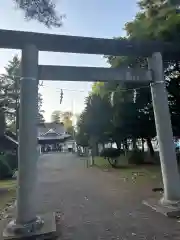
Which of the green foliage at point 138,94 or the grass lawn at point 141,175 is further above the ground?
the green foliage at point 138,94

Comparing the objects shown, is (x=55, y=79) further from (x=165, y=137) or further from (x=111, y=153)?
(x=111, y=153)

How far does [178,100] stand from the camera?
17.3 metres

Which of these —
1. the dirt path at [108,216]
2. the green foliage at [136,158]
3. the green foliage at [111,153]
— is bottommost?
the dirt path at [108,216]

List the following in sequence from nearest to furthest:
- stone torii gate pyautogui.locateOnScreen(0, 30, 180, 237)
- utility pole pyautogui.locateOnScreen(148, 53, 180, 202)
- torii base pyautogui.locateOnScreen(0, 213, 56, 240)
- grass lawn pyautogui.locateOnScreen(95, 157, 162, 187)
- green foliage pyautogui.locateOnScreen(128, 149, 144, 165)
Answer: torii base pyautogui.locateOnScreen(0, 213, 56, 240)
stone torii gate pyautogui.locateOnScreen(0, 30, 180, 237)
utility pole pyautogui.locateOnScreen(148, 53, 180, 202)
grass lawn pyautogui.locateOnScreen(95, 157, 162, 187)
green foliage pyautogui.locateOnScreen(128, 149, 144, 165)

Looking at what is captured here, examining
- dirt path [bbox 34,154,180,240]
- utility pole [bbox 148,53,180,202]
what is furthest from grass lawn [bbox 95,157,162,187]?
utility pole [bbox 148,53,180,202]

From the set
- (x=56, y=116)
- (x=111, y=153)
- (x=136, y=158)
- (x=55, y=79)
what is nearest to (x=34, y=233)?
(x=55, y=79)

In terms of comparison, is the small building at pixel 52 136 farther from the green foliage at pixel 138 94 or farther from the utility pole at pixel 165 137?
the utility pole at pixel 165 137

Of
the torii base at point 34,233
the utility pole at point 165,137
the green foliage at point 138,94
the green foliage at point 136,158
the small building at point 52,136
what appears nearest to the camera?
the torii base at point 34,233

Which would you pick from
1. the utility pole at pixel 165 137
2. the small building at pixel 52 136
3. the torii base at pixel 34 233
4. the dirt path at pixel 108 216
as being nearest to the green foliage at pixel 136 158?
the dirt path at pixel 108 216

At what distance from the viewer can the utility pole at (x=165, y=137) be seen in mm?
8125

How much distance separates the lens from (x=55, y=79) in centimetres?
759

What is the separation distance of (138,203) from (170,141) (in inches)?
94.0

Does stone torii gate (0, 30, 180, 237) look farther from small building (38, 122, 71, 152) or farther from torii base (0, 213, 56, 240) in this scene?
small building (38, 122, 71, 152)

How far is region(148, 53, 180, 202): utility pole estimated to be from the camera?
8125mm
